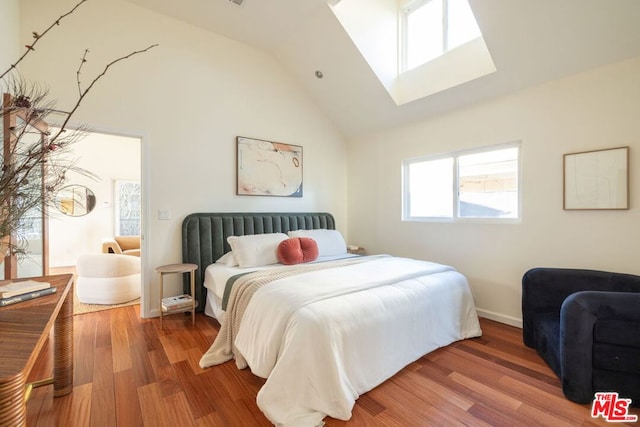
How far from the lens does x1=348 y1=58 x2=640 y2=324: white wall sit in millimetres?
2307

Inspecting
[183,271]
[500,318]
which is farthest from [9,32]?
[500,318]

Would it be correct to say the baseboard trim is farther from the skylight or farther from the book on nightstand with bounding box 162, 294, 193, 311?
the book on nightstand with bounding box 162, 294, 193, 311

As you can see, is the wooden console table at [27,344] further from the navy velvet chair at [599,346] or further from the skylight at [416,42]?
the skylight at [416,42]

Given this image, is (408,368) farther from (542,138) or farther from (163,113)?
(163,113)

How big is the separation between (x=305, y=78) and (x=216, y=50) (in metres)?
1.24

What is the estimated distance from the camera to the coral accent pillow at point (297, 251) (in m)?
3.05

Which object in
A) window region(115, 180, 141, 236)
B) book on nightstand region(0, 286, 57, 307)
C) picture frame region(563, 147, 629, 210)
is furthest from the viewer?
window region(115, 180, 141, 236)

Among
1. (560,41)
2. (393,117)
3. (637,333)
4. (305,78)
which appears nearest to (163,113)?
(305,78)

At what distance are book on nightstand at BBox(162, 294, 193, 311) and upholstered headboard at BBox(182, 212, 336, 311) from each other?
→ 199 millimetres

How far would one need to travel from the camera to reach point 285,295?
1927 mm

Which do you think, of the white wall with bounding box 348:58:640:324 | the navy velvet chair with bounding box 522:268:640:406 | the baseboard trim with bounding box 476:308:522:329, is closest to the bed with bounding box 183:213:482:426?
the baseboard trim with bounding box 476:308:522:329

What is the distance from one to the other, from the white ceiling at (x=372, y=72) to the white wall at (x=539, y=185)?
0.17 metres

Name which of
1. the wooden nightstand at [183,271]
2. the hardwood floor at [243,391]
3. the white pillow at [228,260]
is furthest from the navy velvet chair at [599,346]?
the wooden nightstand at [183,271]

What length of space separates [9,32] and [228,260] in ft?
8.59
